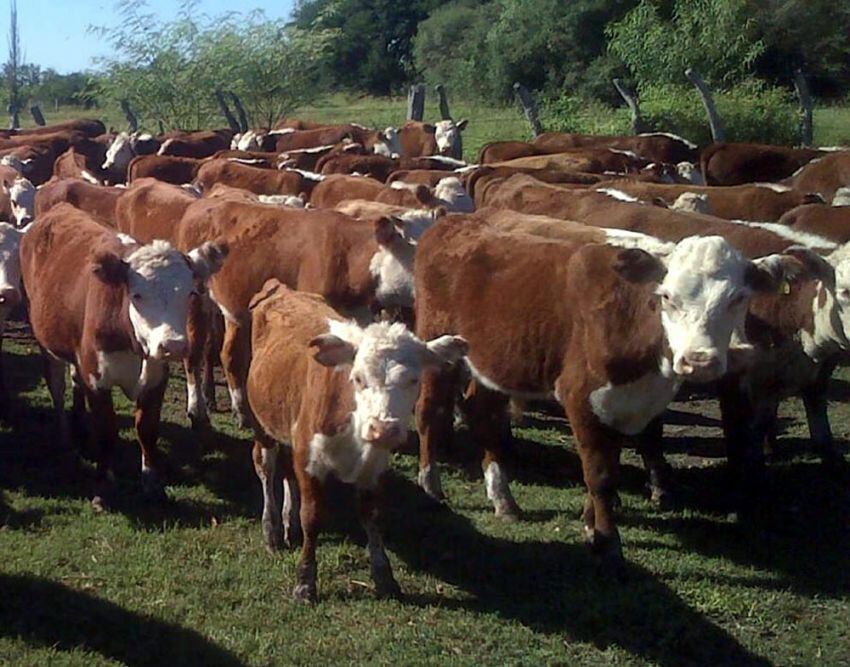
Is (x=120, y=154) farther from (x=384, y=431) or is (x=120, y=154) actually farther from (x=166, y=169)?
(x=384, y=431)

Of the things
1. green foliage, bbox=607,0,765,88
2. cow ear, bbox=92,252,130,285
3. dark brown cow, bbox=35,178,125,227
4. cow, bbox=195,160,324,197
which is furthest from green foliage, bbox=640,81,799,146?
cow ear, bbox=92,252,130,285

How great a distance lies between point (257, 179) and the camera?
13.3 m

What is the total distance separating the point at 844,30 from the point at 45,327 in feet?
81.3

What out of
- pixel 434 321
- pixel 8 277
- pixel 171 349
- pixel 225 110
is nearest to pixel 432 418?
pixel 434 321

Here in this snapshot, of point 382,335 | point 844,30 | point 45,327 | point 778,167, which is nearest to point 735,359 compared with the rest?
point 382,335

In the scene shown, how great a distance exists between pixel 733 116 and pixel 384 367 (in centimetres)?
1769

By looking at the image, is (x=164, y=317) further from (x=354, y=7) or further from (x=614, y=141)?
(x=354, y=7)

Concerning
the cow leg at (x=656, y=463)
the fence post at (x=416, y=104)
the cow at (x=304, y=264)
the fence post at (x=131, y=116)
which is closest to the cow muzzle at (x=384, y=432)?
the cow leg at (x=656, y=463)

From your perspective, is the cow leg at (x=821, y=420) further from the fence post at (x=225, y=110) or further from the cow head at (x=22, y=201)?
the fence post at (x=225, y=110)

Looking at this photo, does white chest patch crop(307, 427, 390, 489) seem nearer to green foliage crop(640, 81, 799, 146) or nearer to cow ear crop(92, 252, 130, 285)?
cow ear crop(92, 252, 130, 285)

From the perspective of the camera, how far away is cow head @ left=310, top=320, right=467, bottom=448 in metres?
4.77

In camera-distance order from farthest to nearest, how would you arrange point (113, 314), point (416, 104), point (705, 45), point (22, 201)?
point (705, 45) → point (416, 104) → point (22, 201) → point (113, 314)

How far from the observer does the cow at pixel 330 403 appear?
4.85 meters

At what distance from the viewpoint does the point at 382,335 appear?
4.94 m
